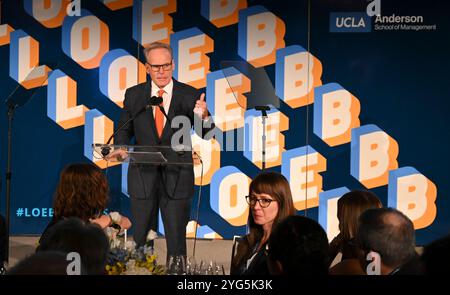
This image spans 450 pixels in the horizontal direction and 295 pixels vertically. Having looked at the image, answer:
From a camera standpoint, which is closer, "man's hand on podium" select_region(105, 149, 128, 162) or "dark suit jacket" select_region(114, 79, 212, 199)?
"man's hand on podium" select_region(105, 149, 128, 162)

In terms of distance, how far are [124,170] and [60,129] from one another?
727 millimetres

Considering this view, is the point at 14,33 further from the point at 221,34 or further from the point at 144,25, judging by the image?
the point at 221,34

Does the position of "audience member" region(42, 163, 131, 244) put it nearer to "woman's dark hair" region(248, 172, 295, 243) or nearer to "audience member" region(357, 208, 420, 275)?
"woman's dark hair" region(248, 172, 295, 243)

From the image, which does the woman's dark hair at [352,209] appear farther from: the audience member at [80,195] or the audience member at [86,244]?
the audience member at [86,244]

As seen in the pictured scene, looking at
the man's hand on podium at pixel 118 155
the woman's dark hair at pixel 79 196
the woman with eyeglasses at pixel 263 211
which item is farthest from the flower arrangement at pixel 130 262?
the man's hand on podium at pixel 118 155

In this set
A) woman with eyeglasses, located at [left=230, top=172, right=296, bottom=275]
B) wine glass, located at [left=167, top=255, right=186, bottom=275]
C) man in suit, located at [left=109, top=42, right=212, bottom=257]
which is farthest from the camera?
man in suit, located at [left=109, top=42, right=212, bottom=257]

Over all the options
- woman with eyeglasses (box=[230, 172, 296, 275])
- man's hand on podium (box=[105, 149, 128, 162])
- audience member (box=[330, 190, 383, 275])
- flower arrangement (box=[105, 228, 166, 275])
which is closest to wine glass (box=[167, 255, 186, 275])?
flower arrangement (box=[105, 228, 166, 275])

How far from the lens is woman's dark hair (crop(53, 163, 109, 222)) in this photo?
3533 mm

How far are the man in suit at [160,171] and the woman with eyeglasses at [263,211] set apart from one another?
1.58 metres

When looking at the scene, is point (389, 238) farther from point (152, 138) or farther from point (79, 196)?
point (152, 138)

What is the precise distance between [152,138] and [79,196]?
1.74 metres

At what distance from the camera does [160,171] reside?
5.16 metres

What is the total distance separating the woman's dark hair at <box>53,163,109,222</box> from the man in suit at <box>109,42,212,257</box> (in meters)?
1.50
